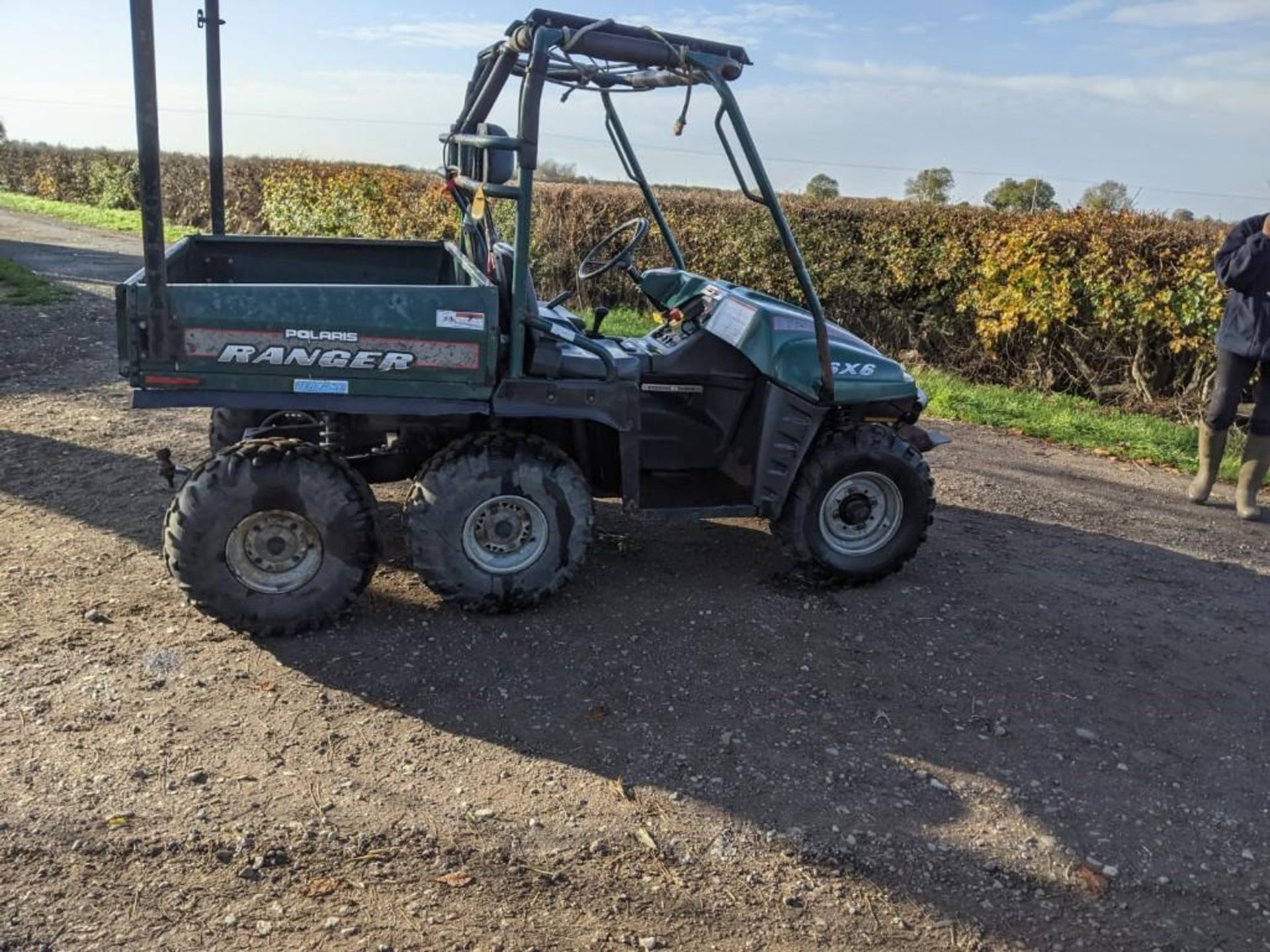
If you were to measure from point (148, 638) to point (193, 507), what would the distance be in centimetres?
58

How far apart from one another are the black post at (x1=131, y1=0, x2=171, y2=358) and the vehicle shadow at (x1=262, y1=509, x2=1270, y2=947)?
4.19ft

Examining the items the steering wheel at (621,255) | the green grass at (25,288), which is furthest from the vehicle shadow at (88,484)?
the green grass at (25,288)

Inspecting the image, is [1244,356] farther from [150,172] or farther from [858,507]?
[150,172]

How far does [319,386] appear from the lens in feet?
13.3

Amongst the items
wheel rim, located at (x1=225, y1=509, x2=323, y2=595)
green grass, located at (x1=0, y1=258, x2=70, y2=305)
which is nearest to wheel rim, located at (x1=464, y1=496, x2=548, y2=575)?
wheel rim, located at (x1=225, y1=509, x2=323, y2=595)

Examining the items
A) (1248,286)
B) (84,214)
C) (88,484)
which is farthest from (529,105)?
(84,214)

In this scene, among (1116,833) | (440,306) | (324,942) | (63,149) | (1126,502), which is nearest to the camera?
(324,942)

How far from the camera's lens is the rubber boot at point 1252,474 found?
257 inches

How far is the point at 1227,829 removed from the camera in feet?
11.0

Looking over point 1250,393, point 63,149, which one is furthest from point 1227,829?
point 63,149

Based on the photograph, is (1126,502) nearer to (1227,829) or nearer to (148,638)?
(1227,829)

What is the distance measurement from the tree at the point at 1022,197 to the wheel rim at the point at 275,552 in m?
8.89

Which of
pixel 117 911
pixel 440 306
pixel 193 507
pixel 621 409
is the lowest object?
pixel 117 911

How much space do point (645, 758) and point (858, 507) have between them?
A: 1885 mm
